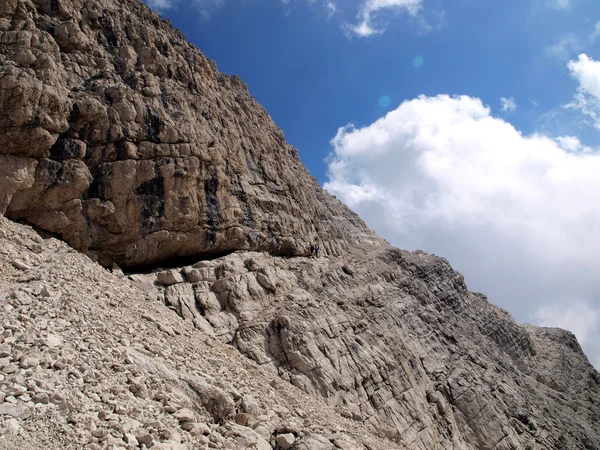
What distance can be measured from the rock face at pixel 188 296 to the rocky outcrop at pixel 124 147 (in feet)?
0.36

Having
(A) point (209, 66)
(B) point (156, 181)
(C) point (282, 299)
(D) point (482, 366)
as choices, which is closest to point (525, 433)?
(D) point (482, 366)

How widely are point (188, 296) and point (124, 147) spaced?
9.00 meters

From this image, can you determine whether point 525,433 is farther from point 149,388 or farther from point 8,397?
point 8,397

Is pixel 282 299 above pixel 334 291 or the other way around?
the other way around

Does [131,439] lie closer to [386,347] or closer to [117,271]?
[117,271]

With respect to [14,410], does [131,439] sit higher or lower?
lower

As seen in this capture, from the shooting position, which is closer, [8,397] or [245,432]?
[8,397]

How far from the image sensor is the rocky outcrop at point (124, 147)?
2280cm

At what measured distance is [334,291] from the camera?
1179 inches

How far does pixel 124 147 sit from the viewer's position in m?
25.4

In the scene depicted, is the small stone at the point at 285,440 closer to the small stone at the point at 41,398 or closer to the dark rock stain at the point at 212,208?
the small stone at the point at 41,398

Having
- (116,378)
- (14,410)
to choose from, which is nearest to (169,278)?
(116,378)

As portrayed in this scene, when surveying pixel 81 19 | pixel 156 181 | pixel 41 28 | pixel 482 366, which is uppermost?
pixel 81 19

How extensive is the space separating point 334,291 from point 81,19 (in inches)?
923
